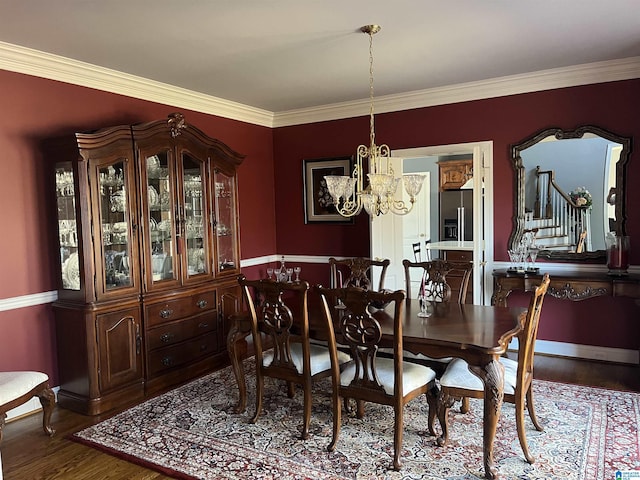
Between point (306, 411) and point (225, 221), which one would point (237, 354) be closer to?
point (306, 411)

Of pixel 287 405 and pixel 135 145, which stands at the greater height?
pixel 135 145

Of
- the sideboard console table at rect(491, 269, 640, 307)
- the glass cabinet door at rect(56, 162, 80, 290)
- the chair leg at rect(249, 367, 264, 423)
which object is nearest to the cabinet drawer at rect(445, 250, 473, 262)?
the sideboard console table at rect(491, 269, 640, 307)

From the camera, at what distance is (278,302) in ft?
9.73

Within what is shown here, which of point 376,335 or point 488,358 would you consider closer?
point 488,358

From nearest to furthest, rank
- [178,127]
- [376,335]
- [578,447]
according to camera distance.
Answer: [376,335]
[578,447]
[178,127]

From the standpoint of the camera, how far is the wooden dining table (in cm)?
242

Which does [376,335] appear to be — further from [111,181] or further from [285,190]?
[285,190]

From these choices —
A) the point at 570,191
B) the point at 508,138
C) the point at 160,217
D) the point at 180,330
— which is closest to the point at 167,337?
the point at 180,330

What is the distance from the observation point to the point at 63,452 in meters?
2.87

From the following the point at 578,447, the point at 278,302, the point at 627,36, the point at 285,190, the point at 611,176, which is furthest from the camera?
the point at 285,190

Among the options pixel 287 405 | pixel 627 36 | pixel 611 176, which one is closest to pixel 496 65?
pixel 627 36

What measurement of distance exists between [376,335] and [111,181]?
89.2 inches

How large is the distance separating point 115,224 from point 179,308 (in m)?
0.88

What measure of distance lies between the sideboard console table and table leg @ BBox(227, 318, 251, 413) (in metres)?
2.36
